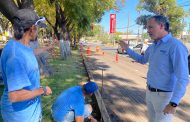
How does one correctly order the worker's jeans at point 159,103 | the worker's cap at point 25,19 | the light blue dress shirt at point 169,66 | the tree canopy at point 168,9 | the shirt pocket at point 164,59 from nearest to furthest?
1. the worker's cap at point 25,19
2. the light blue dress shirt at point 169,66
3. the shirt pocket at point 164,59
4. the worker's jeans at point 159,103
5. the tree canopy at point 168,9

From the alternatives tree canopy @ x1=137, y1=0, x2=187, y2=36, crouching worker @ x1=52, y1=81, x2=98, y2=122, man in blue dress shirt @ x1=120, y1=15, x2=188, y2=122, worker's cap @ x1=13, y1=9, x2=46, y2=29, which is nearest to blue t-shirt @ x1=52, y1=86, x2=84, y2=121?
crouching worker @ x1=52, y1=81, x2=98, y2=122

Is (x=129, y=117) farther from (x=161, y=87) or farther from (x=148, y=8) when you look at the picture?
(x=148, y=8)

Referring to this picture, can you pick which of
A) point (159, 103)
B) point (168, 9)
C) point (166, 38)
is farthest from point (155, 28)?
point (168, 9)

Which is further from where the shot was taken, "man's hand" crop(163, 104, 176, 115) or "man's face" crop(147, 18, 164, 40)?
"man's face" crop(147, 18, 164, 40)

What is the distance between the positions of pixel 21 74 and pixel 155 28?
6.27 ft

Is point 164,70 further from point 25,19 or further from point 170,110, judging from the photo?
point 25,19

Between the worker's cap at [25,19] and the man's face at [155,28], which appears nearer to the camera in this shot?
the worker's cap at [25,19]

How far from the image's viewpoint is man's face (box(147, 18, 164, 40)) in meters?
3.48

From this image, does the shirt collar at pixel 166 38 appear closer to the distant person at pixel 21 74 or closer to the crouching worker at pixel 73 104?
the crouching worker at pixel 73 104

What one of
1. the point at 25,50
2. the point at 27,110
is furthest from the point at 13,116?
the point at 25,50

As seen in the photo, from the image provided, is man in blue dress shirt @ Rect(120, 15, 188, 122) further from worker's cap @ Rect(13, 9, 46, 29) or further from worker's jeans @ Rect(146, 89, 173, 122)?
worker's cap @ Rect(13, 9, 46, 29)

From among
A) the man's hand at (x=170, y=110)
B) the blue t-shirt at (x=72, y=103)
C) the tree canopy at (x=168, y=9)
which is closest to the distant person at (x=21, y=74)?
the man's hand at (x=170, y=110)

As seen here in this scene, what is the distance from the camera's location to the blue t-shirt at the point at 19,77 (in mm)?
2322

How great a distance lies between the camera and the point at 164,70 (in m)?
3.52
